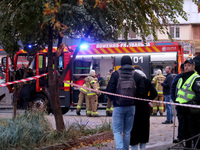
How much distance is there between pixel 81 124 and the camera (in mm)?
10219

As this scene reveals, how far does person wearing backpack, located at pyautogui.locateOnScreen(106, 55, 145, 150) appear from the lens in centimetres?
724

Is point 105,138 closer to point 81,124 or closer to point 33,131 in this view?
point 81,124

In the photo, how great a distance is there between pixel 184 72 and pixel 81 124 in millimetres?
3621

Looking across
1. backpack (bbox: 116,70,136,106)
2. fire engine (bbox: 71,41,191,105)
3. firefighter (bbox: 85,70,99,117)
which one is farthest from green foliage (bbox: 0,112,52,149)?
fire engine (bbox: 71,41,191,105)

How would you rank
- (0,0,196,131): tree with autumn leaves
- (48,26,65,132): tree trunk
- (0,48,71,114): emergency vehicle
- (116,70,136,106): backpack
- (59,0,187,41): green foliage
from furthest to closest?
(0,48,71,114): emergency vehicle
(48,26,65,132): tree trunk
(59,0,187,41): green foliage
(0,0,196,131): tree with autumn leaves
(116,70,136,106): backpack

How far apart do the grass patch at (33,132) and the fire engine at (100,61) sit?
7112 mm

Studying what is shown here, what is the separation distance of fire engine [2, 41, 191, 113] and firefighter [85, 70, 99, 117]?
1.66 meters

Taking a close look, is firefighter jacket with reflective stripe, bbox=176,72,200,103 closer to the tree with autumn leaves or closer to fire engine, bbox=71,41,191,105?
the tree with autumn leaves

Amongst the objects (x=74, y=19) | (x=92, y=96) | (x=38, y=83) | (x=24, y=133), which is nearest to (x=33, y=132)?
(x=24, y=133)

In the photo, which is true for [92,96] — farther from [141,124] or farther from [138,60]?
[141,124]

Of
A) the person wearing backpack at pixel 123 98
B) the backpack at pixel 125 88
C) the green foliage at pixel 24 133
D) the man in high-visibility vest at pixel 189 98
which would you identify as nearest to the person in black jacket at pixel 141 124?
the person wearing backpack at pixel 123 98

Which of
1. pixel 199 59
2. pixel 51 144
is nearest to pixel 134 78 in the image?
pixel 199 59

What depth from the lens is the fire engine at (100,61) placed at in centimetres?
1720

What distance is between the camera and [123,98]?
721 centimetres
